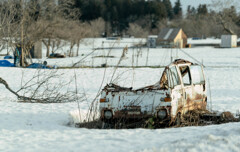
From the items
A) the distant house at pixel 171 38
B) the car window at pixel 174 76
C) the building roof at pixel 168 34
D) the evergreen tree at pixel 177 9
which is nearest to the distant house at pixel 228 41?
the distant house at pixel 171 38

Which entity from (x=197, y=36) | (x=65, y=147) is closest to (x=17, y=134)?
(x=65, y=147)

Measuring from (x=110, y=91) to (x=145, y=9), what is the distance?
157922 mm

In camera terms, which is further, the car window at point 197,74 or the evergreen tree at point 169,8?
the evergreen tree at point 169,8

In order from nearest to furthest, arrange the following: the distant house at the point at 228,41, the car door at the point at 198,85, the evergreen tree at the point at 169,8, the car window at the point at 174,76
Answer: the car window at the point at 174,76 < the car door at the point at 198,85 < the distant house at the point at 228,41 < the evergreen tree at the point at 169,8

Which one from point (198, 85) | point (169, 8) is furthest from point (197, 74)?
point (169, 8)

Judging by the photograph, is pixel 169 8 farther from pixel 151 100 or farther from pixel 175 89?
pixel 151 100

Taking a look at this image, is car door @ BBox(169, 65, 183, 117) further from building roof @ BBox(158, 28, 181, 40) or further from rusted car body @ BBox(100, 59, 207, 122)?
building roof @ BBox(158, 28, 181, 40)

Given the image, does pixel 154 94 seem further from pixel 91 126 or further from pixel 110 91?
pixel 91 126

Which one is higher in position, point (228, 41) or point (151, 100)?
point (228, 41)

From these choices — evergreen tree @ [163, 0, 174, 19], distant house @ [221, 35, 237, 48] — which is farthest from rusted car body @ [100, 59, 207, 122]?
evergreen tree @ [163, 0, 174, 19]

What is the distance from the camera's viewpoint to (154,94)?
8.65 m

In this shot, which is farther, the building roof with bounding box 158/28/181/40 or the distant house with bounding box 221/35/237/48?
the building roof with bounding box 158/28/181/40

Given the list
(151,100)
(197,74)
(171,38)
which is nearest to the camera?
(151,100)

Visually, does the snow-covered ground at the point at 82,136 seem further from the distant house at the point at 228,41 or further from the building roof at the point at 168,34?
the building roof at the point at 168,34
